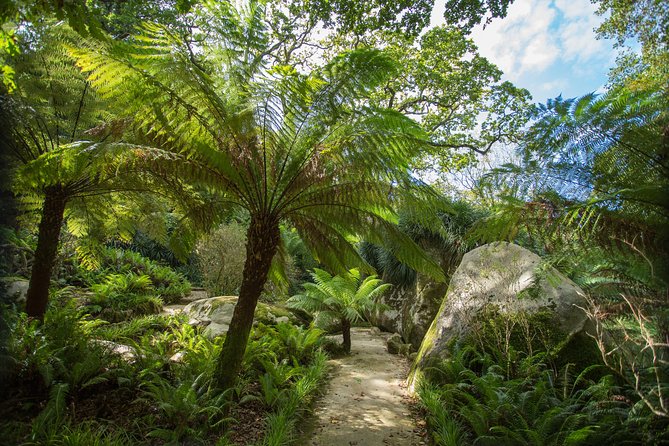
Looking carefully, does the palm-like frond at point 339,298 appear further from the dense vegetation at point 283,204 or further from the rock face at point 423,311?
the dense vegetation at point 283,204

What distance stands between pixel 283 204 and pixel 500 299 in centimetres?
319

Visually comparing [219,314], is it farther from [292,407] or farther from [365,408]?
[365,408]

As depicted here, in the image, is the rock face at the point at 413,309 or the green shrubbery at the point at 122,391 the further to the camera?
the rock face at the point at 413,309

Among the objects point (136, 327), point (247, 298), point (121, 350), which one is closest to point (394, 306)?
point (136, 327)

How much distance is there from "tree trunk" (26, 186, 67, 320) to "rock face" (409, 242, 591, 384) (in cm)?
480

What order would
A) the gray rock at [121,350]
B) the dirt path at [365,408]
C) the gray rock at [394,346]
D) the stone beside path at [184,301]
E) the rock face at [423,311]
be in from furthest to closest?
the stone beside path at [184,301] < the rock face at [423,311] < the gray rock at [394,346] < the gray rock at [121,350] < the dirt path at [365,408]

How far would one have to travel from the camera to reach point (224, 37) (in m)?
4.09

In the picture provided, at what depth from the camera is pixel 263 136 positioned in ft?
11.8

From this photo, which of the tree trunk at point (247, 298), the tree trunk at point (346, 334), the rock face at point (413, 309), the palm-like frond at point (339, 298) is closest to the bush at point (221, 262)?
the palm-like frond at point (339, 298)

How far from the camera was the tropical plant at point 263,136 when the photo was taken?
3221 millimetres

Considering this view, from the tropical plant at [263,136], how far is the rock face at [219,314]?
242cm

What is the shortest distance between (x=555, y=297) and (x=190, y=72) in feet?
15.6

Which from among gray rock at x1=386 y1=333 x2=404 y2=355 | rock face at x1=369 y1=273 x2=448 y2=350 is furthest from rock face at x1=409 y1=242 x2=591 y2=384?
gray rock at x1=386 y1=333 x2=404 y2=355

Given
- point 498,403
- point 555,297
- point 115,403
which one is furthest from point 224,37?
point 555,297
